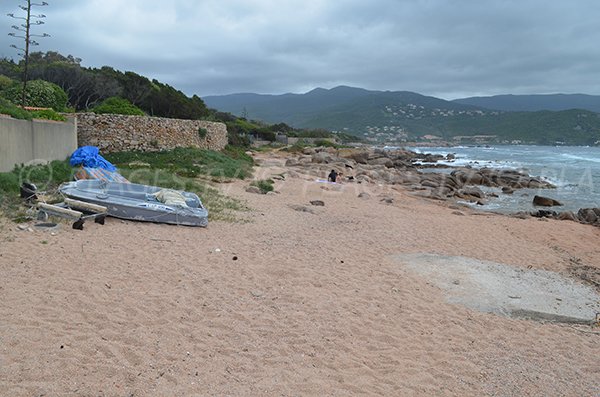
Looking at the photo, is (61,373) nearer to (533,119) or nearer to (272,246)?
(272,246)

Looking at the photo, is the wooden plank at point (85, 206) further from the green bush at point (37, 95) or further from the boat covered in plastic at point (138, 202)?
the green bush at point (37, 95)

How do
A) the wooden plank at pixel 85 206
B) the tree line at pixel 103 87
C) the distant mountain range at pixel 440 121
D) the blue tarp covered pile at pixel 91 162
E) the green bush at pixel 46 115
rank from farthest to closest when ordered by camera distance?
the distant mountain range at pixel 440 121, the tree line at pixel 103 87, the green bush at pixel 46 115, the blue tarp covered pile at pixel 91 162, the wooden plank at pixel 85 206

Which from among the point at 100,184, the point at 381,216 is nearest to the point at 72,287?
the point at 100,184

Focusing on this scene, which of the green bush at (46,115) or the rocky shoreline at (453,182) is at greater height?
the green bush at (46,115)

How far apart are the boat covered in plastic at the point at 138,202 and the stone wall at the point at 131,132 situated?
908cm

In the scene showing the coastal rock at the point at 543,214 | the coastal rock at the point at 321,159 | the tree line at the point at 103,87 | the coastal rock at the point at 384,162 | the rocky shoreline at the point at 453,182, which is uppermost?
the tree line at the point at 103,87

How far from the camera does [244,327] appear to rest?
4770mm

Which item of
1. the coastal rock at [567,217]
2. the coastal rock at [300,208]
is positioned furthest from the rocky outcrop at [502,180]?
the coastal rock at [300,208]

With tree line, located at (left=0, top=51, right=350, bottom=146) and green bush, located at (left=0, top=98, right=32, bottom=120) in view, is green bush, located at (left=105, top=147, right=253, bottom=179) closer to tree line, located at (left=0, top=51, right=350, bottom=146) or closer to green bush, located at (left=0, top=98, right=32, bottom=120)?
tree line, located at (left=0, top=51, right=350, bottom=146)

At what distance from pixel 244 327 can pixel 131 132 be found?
16.2 metres

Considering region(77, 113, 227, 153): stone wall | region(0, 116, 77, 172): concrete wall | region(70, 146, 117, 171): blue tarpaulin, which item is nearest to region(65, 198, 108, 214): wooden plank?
region(0, 116, 77, 172): concrete wall

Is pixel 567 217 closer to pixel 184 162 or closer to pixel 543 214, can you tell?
pixel 543 214

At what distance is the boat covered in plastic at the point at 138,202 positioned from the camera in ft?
28.7

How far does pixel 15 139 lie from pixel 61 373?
29.3ft
